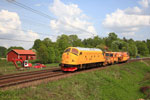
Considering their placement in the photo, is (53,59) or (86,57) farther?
(53,59)

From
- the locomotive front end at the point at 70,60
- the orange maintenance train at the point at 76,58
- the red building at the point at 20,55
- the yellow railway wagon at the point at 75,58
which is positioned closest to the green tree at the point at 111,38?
the red building at the point at 20,55

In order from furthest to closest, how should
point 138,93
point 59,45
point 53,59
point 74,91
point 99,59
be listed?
1. point 59,45
2. point 53,59
3. point 99,59
4. point 138,93
5. point 74,91

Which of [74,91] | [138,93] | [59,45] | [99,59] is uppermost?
[59,45]

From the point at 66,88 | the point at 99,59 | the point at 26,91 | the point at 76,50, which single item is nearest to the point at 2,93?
the point at 26,91

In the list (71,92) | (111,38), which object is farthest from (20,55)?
(111,38)

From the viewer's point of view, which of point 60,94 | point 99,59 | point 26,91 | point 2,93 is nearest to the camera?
point 2,93

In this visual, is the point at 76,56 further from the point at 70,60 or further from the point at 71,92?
Answer: the point at 71,92

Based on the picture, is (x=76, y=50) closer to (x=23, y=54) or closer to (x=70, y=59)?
(x=70, y=59)

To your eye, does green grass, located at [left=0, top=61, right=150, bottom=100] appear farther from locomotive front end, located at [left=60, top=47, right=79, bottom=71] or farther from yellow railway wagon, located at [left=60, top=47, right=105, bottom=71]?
yellow railway wagon, located at [left=60, top=47, right=105, bottom=71]

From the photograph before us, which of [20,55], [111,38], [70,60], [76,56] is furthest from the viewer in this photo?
[111,38]

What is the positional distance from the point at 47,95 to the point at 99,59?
16.5 meters

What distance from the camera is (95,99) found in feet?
38.9

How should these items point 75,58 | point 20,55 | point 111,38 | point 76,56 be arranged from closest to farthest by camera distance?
point 75,58 → point 76,56 → point 20,55 → point 111,38

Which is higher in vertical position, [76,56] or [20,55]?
[20,55]
